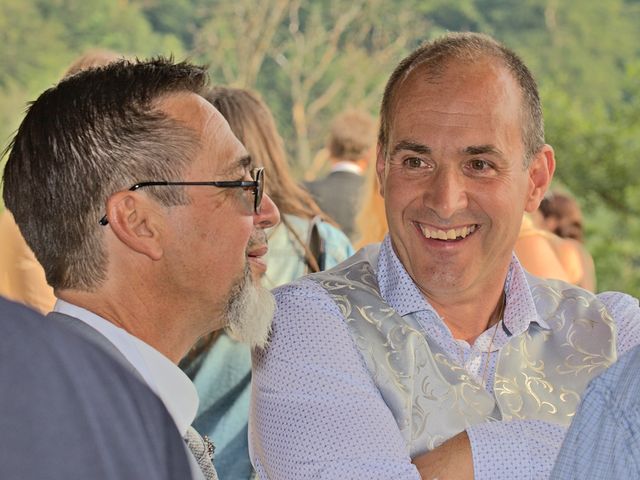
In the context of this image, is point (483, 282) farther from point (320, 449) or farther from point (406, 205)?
point (320, 449)

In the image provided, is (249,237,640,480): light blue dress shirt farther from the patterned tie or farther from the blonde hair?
the blonde hair

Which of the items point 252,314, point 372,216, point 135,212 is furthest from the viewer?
point 372,216

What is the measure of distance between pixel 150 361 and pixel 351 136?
173 inches

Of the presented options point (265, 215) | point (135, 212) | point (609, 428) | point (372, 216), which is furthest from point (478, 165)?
point (372, 216)

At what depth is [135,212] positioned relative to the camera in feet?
5.34

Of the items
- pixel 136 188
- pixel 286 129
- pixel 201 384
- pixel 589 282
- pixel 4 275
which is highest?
pixel 136 188

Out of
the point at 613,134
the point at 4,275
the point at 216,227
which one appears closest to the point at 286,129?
the point at 613,134

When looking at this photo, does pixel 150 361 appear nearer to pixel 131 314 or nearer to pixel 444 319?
pixel 131 314

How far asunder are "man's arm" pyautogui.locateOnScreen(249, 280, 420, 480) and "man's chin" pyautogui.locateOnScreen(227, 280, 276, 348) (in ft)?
0.11

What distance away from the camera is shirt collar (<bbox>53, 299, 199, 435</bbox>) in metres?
1.49

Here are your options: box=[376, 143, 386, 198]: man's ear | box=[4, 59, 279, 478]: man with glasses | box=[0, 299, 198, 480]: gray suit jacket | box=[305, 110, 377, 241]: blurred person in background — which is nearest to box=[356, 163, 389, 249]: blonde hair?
box=[376, 143, 386, 198]: man's ear

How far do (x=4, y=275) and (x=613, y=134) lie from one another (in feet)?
42.4

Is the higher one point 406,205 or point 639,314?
point 406,205

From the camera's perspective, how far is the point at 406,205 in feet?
6.35
